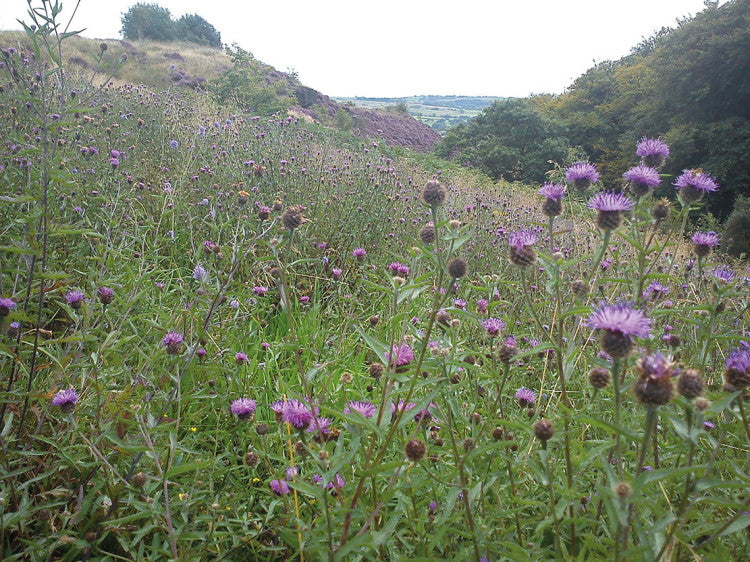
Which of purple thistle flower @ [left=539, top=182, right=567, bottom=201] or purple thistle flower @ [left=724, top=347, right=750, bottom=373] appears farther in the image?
purple thistle flower @ [left=539, top=182, right=567, bottom=201]

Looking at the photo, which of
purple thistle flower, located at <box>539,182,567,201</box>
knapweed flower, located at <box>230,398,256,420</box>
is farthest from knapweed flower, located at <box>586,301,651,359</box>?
knapweed flower, located at <box>230,398,256,420</box>

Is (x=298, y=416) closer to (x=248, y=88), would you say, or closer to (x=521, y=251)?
(x=521, y=251)

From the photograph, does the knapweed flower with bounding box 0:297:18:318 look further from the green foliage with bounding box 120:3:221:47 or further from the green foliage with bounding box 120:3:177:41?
the green foliage with bounding box 120:3:177:41

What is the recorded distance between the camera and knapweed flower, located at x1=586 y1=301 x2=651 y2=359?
106 cm

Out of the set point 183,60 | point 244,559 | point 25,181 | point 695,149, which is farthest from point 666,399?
point 183,60

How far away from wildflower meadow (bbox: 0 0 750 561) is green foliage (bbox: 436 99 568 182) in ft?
63.6

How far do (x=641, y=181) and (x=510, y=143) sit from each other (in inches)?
879

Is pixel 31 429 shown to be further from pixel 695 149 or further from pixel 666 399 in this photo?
pixel 695 149

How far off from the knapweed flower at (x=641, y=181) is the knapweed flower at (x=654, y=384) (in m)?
1.15

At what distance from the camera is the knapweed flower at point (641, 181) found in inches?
72.3

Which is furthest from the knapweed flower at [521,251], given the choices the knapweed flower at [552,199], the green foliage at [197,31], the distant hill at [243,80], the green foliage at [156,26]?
the green foliage at [197,31]

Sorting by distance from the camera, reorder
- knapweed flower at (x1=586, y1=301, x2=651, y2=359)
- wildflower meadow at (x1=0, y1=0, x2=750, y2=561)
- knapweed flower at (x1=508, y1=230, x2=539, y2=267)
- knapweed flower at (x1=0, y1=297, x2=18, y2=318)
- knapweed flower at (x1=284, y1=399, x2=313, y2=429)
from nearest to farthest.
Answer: knapweed flower at (x1=586, y1=301, x2=651, y2=359)
wildflower meadow at (x1=0, y1=0, x2=750, y2=561)
knapweed flower at (x1=284, y1=399, x2=313, y2=429)
knapweed flower at (x1=0, y1=297, x2=18, y2=318)
knapweed flower at (x1=508, y1=230, x2=539, y2=267)

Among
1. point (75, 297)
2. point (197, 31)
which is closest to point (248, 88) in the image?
point (75, 297)

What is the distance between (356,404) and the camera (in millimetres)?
1605
